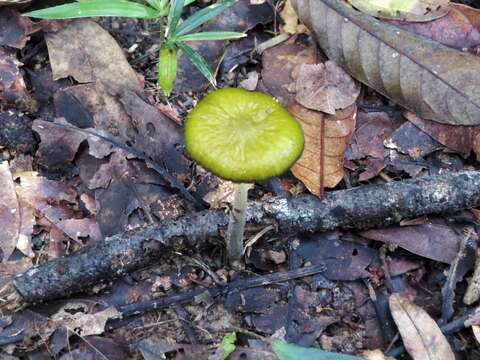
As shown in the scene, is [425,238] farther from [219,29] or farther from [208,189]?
[219,29]

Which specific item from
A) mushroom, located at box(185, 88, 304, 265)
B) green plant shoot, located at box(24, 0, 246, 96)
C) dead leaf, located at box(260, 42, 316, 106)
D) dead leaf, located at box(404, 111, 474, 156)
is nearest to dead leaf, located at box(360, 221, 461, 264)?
dead leaf, located at box(404, 111, 474, 156)

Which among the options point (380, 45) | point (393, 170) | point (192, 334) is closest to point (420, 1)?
point (380, 45)

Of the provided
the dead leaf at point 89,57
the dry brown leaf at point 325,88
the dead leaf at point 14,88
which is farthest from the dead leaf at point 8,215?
the dry brown leaf at point 325,88

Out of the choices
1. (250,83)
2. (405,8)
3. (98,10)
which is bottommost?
(250,83)

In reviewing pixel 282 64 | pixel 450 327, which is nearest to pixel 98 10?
pixel 282 64

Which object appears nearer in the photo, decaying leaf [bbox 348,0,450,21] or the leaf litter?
the leaf litter

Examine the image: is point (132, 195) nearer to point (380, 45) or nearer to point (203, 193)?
point (203, 193)

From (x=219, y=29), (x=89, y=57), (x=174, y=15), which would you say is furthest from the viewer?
(x=219, y=29)

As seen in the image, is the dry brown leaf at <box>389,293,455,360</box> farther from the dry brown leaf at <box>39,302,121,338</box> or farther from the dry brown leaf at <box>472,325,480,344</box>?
the dry brown leaf at <box>39,302,121,338</box>
